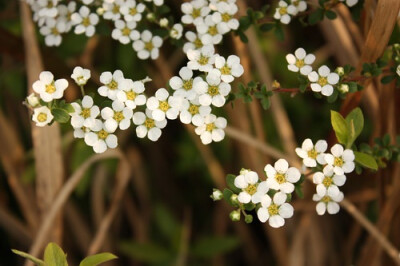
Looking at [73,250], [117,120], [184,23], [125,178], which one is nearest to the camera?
[117,120]

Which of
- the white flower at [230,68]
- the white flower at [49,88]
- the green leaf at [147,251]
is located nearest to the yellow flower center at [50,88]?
the white flower at [49,88]

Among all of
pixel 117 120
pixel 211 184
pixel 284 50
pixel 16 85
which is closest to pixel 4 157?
pixel 16 85

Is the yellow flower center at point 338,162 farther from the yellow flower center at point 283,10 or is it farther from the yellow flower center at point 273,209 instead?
the yellow flower center at point 283,10

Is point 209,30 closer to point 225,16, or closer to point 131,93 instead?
point 225,16

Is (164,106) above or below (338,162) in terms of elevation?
above

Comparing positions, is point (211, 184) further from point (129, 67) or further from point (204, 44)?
point (204, 44)

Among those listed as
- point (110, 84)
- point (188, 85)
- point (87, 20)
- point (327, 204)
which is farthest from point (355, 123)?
point (87, 20)
